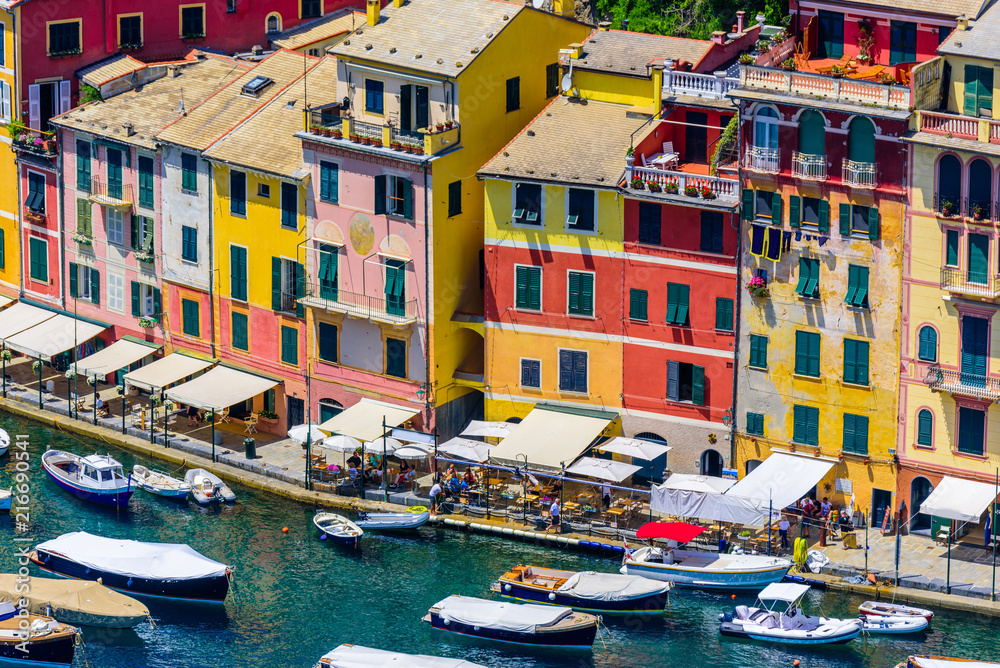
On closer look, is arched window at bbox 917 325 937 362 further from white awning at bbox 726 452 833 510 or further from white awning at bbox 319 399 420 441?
white awning at bbox 319 399 420 441

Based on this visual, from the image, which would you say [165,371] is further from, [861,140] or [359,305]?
[861,140]

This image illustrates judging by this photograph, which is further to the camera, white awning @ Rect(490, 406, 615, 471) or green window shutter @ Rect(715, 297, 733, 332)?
white awning @ Rect(490, 406, 615, 471)

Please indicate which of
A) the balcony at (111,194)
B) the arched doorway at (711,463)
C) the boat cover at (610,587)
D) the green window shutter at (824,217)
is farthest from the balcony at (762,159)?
the balcony at (111,194)

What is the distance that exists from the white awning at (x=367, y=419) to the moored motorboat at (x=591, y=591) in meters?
14.4

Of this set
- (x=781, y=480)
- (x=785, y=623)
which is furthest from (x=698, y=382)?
(x=785, y=623)

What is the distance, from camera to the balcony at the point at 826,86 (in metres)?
103

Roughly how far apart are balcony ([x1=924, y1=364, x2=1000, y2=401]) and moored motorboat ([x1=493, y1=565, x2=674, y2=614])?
625 inches

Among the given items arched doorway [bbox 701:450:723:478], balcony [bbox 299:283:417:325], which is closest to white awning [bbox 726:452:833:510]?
arched doorway [bbox 701:450:723:478]

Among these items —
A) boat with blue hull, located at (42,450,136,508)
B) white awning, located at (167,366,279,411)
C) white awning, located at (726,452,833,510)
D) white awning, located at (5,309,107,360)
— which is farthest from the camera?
white awning, located at (5,309,107,360)

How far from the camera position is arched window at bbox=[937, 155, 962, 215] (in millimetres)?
102250

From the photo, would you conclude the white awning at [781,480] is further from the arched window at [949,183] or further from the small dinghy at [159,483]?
the small dinghy at [159,483]

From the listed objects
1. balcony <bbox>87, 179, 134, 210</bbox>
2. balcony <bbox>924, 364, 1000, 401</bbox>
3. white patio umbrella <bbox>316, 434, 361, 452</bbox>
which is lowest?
white patio umbrella <bbox>316, 434, 361, 452</bbox>

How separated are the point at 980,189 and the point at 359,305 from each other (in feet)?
110

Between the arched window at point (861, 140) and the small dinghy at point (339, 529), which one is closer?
the arched window at point (861, 140)
